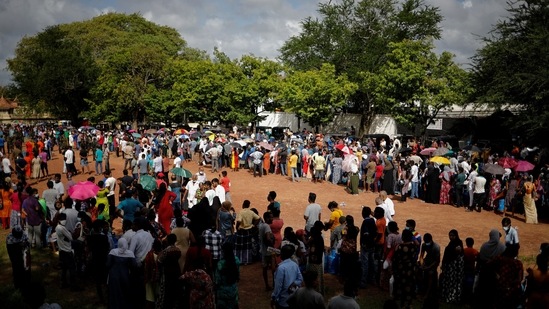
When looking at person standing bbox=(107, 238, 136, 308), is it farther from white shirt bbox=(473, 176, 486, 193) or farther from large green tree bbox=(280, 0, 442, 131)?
large green tree bbox=(280, 0, 442, 131)

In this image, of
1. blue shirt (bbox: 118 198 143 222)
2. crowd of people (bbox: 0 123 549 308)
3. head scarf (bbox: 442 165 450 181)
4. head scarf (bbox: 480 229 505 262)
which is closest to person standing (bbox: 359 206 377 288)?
crowd of people (bbox: 0 123 549 308)

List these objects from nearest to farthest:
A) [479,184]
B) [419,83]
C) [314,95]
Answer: [479,184]
[419,83]
[314,95]

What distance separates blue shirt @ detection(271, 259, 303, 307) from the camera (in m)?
6.54

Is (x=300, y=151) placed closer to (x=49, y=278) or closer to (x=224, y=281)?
(x=49, y=278)

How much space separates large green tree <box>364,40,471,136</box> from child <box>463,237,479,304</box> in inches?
1073

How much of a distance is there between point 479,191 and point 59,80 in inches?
1744

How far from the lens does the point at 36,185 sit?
787 inches

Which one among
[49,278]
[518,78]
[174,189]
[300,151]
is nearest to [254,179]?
[300,151]

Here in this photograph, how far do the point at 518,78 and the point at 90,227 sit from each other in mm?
22131

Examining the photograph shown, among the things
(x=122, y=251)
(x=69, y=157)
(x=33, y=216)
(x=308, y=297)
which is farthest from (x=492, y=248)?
(x=69, y=157)

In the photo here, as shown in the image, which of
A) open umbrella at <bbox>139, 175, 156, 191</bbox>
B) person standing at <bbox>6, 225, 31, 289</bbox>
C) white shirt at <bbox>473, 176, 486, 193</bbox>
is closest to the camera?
person standing at <bbox>6, 225, 31, 289</bbox>

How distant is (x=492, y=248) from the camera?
26.6ft

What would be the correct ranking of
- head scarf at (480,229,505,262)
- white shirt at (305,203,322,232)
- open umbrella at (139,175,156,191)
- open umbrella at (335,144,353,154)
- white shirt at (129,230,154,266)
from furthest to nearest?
open umbrella at (335,144,353,154) < open umbrella at (139,175,156,191) < white shirt at (305,203,322,232) < head scarf at (480,229,505,262) < white shirt at (129,230,154,266)

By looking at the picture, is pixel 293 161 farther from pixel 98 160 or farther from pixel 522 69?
pixel 522 69
